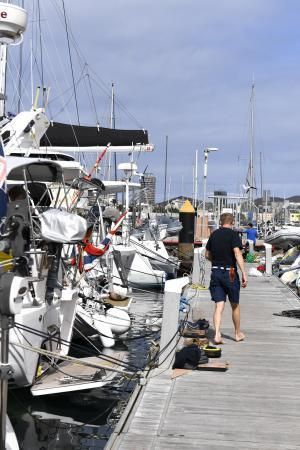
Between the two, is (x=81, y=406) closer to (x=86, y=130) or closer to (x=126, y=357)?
(x=126, y=357)

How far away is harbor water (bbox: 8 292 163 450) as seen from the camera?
24.8 feet

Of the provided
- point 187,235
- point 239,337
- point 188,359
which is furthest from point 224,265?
point 187,235

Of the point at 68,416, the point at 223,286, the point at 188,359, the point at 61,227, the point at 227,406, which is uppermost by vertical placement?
the point at 61,227

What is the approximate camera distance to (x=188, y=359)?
777 centimetres

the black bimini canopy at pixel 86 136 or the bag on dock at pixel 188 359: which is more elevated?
the black bimini canopy at pixel 86 136

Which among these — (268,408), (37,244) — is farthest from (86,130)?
(268,408)

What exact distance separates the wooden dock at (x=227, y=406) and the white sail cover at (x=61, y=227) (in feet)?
6.06

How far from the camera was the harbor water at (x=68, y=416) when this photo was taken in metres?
7.57

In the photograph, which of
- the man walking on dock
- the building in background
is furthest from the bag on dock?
the building in background

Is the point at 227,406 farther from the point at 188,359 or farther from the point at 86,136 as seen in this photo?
the point at 86,136

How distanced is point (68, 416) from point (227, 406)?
274 centimetres

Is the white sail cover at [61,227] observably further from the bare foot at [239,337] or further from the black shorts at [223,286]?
the bare foot at [239,337]

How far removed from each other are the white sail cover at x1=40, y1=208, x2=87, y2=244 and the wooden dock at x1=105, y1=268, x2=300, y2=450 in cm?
185

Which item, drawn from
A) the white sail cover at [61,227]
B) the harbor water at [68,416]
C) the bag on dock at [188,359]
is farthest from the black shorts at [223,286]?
the white sail cover at [61,227]
